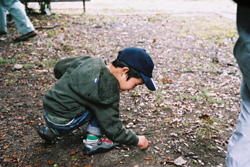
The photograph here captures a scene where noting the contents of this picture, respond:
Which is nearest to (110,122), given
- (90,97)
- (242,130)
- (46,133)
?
(90,97)

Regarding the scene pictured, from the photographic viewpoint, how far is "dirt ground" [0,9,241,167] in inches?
99.2

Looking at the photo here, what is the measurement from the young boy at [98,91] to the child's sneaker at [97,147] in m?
0.30

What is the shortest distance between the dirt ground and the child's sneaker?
60 mm

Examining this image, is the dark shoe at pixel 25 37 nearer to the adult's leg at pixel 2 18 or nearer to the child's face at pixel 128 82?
the adult's leg at pixel 2 18

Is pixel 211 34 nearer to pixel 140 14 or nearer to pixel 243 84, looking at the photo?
pixel 140 14

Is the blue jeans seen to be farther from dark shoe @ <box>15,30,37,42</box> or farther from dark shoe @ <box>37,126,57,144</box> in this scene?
dark shoe @ <box>15,30,37,42</box>

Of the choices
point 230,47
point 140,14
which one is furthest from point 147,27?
point 230,47

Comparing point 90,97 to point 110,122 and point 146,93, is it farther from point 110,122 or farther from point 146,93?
point 146,93

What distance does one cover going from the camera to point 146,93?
3789 mm

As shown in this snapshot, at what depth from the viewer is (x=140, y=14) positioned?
8.52 meters

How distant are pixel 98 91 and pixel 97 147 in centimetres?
78

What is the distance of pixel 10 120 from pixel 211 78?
11.3 feet

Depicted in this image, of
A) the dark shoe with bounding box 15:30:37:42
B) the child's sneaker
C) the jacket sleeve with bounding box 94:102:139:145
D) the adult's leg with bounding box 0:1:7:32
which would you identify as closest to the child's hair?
the jacket sleeve with bounding box 94:102:139:145

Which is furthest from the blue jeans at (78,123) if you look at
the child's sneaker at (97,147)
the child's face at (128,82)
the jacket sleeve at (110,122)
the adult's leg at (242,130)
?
the adult's leg at (242,130)
